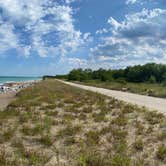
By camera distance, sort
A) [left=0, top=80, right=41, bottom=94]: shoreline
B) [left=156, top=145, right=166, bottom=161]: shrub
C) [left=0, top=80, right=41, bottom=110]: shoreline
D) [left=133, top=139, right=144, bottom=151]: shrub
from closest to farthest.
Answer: [left=156, top=145, right=166, bottom=161]: shrub → [left=133, top=139, right=144, bottom=151]: shrub → [left=0, top=80, right=41, bottom=110]: shoreline → [left=0, top=80, right=41, bottom=94]: shoreline

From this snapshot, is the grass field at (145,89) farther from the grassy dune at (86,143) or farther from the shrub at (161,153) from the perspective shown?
the shrub at (161,153)

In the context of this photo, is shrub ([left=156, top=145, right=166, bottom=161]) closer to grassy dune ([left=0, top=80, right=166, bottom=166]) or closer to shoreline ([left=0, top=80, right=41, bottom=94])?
grassy dune ([left=0, top=80, right=166, bottom=166])

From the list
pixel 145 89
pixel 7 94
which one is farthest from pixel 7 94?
pixel 145 89

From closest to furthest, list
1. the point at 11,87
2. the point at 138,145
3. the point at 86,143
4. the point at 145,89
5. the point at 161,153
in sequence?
the point at 161,153 < the point at 138,145 < the point at 86,143 < the point at 145,89 < the point at 11,87

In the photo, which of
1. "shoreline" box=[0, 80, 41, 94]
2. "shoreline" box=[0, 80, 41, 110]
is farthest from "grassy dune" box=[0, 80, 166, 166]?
"shoreline" box=[0, 80, 41, 94]

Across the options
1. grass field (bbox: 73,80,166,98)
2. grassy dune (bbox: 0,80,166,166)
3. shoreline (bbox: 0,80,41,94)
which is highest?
grass field (bbox: 73,80,166,98)

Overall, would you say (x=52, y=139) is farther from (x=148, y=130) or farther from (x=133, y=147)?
(x=148, y=130)

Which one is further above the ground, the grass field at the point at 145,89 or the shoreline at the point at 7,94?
the grass field at the point at 145,89

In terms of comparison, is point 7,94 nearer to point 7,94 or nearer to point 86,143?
point 7,94

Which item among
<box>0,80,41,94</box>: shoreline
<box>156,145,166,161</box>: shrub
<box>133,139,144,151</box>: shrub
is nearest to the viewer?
<box>156,145,166,161</box>: shrub

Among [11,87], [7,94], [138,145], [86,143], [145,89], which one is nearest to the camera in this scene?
[138,145]

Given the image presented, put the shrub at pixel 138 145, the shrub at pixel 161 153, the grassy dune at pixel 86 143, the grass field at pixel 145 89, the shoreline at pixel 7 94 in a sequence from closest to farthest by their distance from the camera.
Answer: the grassy dune at pixel 86 143 → the shrub at pixel 161 153 → the shrub at pixel 138 145 → the shoreline at pixel 7 94 → the grass field at pixel 145 89

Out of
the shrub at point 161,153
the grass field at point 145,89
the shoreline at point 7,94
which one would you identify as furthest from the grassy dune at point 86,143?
the grass field at point 145,89

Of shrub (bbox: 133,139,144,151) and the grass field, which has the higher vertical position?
the grass field
